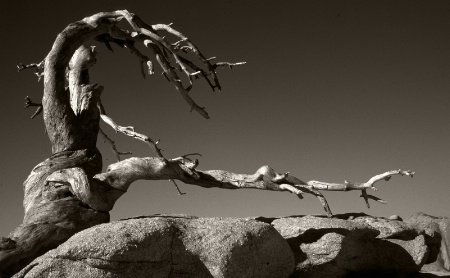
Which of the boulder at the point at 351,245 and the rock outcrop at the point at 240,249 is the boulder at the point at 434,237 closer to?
the rock outcrop at the point at 240,249

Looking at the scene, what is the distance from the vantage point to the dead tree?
9023mm

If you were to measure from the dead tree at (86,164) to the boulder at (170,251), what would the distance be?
1633 mm

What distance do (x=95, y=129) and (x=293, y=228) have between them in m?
5.26

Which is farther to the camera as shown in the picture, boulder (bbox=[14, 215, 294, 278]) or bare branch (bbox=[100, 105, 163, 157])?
bare branch (bbox=[100, 105, 163, 157])

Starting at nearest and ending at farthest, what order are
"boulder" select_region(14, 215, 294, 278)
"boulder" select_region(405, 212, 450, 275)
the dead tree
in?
1. "boulder" select_region(14, 215, 294, 278)
2. the dead tree
3. "boulder" select_region(405, 212, 450, 275)

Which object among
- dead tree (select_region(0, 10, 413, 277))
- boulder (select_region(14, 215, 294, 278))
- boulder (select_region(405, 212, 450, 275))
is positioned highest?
dead tree (select_region(0, 10, 413, 277))

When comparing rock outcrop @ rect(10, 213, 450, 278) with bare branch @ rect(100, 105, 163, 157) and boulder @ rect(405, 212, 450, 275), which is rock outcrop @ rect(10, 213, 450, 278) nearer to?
boulder @ rect(405, 212, 450, 275)

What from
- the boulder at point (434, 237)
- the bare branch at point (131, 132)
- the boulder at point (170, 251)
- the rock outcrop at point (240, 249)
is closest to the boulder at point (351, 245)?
the rock outcrop at point (240, 249)

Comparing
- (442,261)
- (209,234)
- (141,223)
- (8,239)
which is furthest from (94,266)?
(442,261)

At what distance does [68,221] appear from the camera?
9.08 metres

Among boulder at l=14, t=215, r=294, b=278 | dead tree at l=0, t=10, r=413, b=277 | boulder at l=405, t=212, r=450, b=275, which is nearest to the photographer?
boulder at l=14, t=215, r=294, b=278

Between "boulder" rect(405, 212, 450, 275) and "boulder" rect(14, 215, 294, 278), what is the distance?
4771 mm

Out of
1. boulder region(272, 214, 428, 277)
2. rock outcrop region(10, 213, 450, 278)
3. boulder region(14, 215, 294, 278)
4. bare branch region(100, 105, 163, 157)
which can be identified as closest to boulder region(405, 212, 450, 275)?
rock outcrop region(10, 213, 450, 278)

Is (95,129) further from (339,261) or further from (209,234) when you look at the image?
(339,261)
